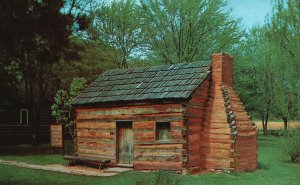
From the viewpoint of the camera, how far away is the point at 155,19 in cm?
3228

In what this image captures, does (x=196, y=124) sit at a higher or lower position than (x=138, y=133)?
higher

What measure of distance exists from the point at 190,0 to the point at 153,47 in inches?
206

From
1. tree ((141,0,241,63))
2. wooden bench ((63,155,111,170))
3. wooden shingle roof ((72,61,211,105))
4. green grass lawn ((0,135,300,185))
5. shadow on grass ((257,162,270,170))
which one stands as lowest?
shadow on grass ((257,162,270,170))

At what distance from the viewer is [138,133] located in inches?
781

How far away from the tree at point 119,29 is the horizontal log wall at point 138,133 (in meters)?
14.7

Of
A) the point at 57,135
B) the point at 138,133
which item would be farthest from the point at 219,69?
the point at 57,135

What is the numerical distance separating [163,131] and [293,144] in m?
8.56

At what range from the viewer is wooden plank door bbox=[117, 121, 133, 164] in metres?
20.4

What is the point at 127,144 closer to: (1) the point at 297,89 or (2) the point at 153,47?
(1) the point at 297,89

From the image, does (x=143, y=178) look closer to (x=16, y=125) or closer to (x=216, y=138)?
(x=216, y=138)

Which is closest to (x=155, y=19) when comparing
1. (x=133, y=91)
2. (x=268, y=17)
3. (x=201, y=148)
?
(x=268, y=17)

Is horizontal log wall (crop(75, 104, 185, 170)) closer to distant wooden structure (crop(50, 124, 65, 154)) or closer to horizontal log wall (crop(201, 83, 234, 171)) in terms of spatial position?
horizontal log wall (crop(201, 83, 234, 171))

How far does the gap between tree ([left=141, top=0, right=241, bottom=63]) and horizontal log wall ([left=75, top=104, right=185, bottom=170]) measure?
477 inches

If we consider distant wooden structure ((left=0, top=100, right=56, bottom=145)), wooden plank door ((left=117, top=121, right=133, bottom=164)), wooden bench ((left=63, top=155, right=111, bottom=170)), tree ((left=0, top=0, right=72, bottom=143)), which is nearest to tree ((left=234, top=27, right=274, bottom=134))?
distant wooden structure ((left=0, top=100, right=56, bottom=145))
